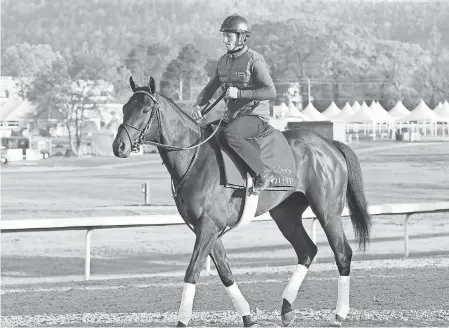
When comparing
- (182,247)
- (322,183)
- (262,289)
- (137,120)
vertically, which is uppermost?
(137,120)

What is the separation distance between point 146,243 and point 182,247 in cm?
110

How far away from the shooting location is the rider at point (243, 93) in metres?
9.06

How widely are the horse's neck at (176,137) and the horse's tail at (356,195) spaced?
2.01m

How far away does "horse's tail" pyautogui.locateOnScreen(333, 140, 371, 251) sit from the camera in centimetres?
1045

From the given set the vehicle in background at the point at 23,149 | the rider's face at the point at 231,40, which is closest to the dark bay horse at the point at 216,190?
the rider's face at the point at 231,40

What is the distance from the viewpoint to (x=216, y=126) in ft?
30.3

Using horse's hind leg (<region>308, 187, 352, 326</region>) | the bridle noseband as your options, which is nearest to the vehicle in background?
horse's hind leg (<region>308, 187, 352, 326</region>)

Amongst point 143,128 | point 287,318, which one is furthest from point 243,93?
point 287,318

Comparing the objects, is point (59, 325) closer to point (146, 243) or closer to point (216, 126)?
point (216, 126)

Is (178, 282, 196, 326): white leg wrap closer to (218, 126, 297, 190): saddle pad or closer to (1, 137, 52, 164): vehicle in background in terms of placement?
(218, 126, 297, 190): saddle pad

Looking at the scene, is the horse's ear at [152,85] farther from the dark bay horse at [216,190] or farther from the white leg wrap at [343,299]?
the white leg wrap at [343,299]

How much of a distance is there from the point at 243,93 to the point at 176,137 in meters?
0.71

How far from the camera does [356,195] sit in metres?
10.6

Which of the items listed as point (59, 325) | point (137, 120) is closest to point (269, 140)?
point (137, 120)
